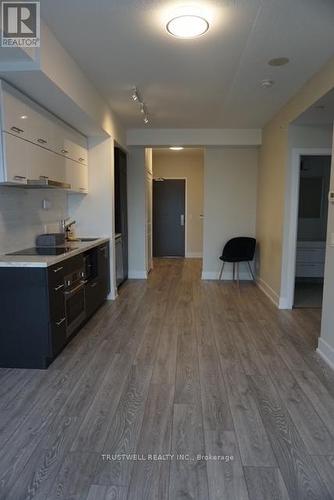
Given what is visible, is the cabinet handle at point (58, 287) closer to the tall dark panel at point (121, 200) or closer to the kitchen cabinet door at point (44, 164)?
the kitchen cabinet door at point (44, 164)

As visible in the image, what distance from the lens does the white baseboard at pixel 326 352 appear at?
2721mm

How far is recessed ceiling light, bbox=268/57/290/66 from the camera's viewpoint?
274 cm

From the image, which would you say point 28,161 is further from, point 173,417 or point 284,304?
point 284,304

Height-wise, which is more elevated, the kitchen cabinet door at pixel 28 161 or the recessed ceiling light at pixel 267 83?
the recessed ceiling light at pixel 267 83

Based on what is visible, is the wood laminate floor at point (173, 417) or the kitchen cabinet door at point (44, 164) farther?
the kitchen cabinet door at point (44, 164)

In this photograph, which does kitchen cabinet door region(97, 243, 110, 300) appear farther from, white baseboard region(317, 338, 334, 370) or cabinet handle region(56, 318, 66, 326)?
white baseboard region(317, 338, 334, 370)

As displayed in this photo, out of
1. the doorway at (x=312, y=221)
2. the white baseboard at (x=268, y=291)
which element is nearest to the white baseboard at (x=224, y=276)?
the white baseboard at (x=268, y=291)

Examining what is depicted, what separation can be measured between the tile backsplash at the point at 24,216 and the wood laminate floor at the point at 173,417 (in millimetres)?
1139

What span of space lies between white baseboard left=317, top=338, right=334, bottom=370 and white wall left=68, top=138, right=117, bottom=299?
2.87 metres

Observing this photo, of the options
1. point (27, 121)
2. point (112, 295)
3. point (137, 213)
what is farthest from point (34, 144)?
point (137, 213)

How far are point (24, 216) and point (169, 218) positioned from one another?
205 inches

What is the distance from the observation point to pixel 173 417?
6.75 feet

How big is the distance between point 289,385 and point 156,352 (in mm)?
1158

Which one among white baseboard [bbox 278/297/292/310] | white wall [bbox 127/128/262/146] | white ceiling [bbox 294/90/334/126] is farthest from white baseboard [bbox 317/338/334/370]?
white wall [bbox 127/128/262/146]
